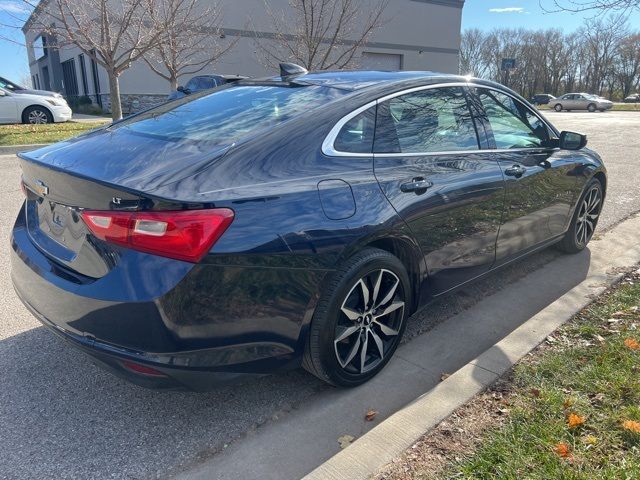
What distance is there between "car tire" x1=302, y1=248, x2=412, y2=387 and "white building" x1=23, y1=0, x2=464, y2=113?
75.2 ft

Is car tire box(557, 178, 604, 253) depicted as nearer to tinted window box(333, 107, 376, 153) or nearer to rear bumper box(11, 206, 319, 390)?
tinted window box(333, 107, 376, 153)

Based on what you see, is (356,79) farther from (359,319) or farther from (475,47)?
(475,47)

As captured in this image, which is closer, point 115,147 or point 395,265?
point 115,147

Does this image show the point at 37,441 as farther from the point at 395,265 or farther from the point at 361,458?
the point at 395,265

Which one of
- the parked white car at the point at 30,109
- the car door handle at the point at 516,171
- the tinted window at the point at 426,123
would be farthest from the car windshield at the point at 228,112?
the parked white car at the point at 30,109

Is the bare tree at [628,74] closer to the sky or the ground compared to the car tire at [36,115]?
closer to the sky

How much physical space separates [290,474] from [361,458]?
32 centimetres

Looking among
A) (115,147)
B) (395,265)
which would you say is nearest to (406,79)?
(395,265)

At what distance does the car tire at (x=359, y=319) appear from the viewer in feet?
8.46

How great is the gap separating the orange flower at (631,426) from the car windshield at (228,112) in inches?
85.3

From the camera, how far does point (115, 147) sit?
2598mm

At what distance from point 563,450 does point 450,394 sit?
0.60m

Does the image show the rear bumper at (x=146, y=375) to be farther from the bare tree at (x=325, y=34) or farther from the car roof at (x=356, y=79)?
the bare tree at (x=325, y=34)

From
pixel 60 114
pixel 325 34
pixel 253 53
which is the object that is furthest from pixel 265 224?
pixel 253 53
